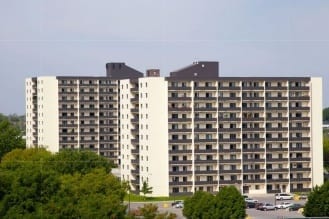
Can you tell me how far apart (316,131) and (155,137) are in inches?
81.7

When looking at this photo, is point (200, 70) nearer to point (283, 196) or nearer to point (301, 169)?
point (301, 169)

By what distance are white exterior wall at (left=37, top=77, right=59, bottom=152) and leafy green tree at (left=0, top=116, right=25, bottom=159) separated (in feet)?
4.00

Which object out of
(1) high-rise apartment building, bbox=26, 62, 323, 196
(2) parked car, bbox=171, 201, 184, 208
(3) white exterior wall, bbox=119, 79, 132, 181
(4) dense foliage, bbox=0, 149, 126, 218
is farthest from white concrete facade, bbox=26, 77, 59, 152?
(4) dense foliage, bbox=0, 149, 126, 218

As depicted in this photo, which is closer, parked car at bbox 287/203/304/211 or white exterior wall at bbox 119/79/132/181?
parked car at bbox 287/203/304/211

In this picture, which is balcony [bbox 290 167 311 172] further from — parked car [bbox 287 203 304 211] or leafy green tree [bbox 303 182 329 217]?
leafy green tree [bbox 303 182 329 217]

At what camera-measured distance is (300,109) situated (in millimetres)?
9984

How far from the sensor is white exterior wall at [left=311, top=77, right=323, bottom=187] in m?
9.98

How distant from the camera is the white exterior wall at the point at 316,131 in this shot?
998 cm

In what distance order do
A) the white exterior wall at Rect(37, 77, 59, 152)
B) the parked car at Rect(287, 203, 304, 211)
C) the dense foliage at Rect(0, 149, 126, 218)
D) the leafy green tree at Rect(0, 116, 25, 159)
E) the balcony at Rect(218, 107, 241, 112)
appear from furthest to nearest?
1. the white exterior wall at Rect(37, 77, 59, 152)
2. the leafy green tree at Rect(0, 116, 25, 159)
3. the balcony at Rect(218, 107, 241, 112)
4. the parked car at Rect(287, 203, 304, 211)
5. the dense foliage at Rect(0, 149, 126, 218)

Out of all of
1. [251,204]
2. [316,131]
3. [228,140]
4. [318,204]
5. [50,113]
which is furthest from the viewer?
[50,113]

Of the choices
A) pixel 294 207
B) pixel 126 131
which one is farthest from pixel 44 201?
pixel 126 131

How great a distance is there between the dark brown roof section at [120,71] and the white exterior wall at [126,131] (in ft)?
8.03

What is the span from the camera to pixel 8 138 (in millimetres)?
11375

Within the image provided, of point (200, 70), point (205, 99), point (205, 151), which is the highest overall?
point (200, 70)
